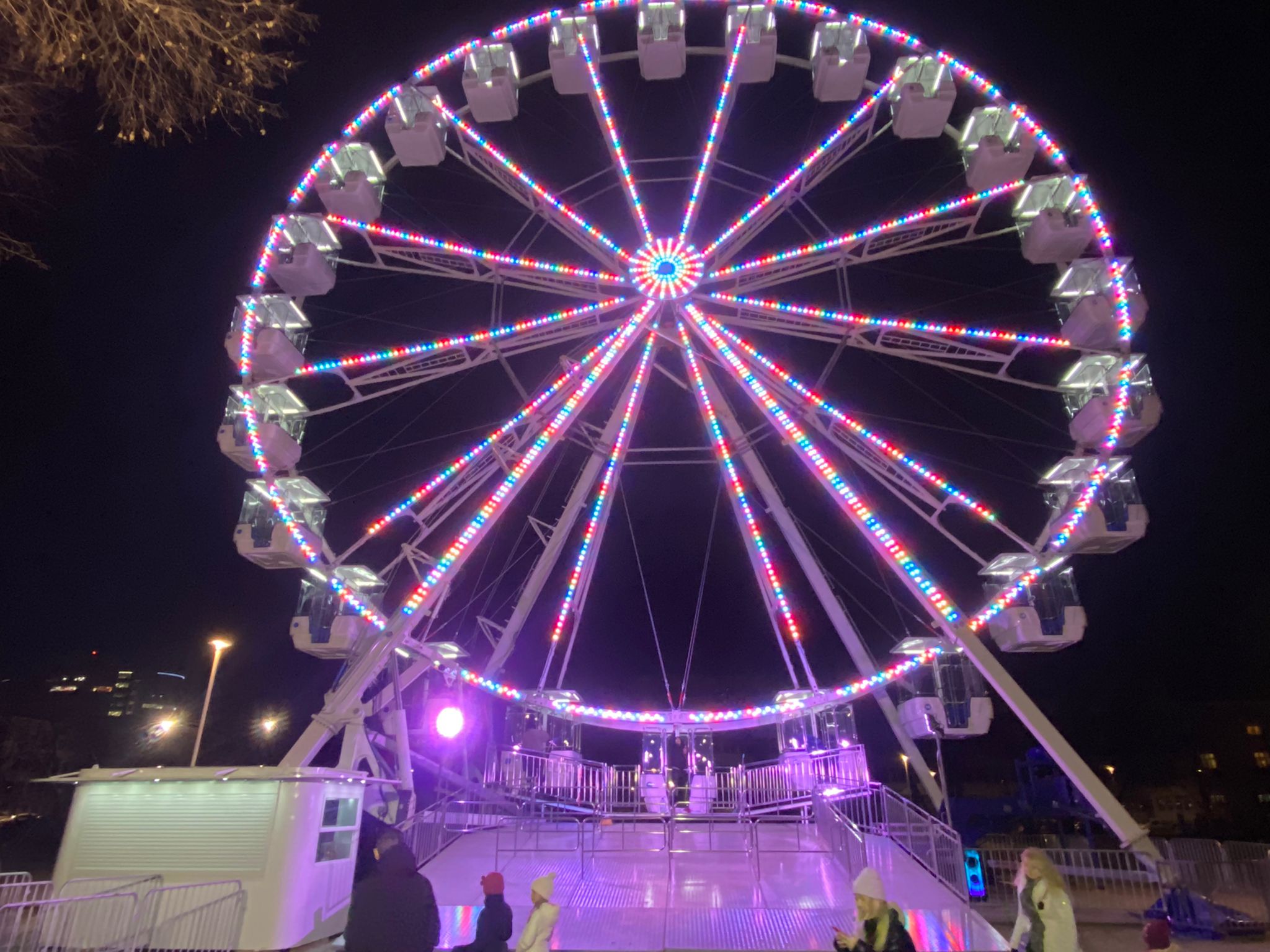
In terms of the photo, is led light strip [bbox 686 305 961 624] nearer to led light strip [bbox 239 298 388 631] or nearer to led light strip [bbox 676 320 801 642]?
led light strip [bbox 676 320 801 642]

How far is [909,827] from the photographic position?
9.96 metres

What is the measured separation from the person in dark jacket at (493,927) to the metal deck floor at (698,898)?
2.19 metres

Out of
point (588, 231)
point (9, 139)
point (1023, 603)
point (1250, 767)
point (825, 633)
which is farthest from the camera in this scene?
point (1250, 767)

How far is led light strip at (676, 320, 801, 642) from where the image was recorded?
13.4m

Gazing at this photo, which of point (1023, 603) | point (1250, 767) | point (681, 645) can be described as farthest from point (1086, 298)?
point (1250, 767)

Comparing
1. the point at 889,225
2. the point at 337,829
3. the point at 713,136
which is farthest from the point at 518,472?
the point at 889,225

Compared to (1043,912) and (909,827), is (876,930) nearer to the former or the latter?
(1043,912)

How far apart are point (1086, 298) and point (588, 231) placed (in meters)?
7.47

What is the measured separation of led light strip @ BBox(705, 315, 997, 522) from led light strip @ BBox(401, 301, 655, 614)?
63.4 inches

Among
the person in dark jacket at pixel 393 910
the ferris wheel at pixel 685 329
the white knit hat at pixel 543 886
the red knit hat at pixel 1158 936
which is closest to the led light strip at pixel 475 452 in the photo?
the ferris wheel at pixel 685 329

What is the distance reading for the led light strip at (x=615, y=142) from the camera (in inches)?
510

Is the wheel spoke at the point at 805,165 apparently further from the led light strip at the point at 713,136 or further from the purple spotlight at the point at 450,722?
the purple spotlight at the point at 450,722

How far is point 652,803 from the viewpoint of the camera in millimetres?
14680

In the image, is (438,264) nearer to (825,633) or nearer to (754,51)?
(754,51)
